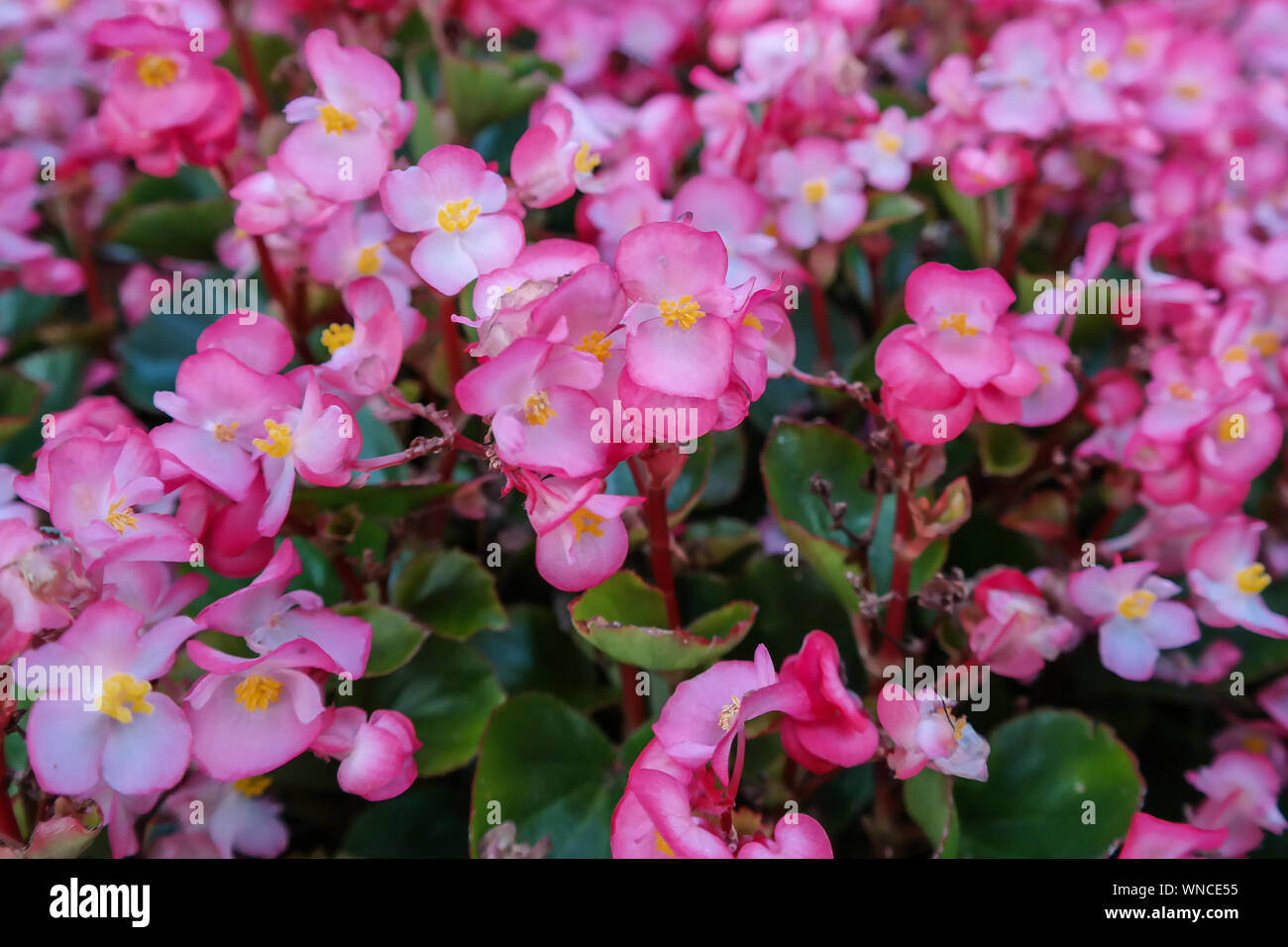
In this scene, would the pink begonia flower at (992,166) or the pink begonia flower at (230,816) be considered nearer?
the pink begonia flower at (230,816)

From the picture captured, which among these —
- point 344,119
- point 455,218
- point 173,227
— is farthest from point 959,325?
point 173,227

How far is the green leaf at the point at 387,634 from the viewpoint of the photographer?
55cm

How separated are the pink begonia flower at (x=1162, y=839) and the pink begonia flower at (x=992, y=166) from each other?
444 millimetres

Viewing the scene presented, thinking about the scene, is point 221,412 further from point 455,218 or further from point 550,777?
point 550,777

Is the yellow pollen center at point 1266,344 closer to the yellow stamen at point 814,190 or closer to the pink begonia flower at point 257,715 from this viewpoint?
the yellow stamen at point 814,190

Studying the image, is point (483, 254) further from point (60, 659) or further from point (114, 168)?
point (114, 168)

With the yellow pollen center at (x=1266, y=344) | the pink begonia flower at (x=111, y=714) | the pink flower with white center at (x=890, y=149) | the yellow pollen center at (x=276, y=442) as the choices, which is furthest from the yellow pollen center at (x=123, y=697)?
the yellow pollen center at (x=1266, y=344)

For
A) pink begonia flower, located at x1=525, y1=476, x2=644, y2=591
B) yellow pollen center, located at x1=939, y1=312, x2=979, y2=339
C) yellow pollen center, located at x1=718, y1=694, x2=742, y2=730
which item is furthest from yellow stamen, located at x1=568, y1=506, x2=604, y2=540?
yellow pollen center, located at x1=939, y1=312, x2=979, y2=339

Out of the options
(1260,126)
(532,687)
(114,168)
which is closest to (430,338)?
(532,687)

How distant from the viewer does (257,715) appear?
454 mm

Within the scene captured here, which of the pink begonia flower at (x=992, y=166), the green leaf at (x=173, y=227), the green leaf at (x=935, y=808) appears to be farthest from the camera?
the green leaf at (x=173, y=227)

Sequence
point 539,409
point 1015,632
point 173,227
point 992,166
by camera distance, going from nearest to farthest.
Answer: point 539,409 < point 1015,632 < point 992,166 < point 173,227

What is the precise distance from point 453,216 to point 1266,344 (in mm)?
634

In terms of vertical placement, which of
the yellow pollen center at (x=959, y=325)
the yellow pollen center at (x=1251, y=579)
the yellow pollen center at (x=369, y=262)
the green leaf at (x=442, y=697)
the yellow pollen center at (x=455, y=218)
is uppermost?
the yellow pollen center at (x=455, y=218)
